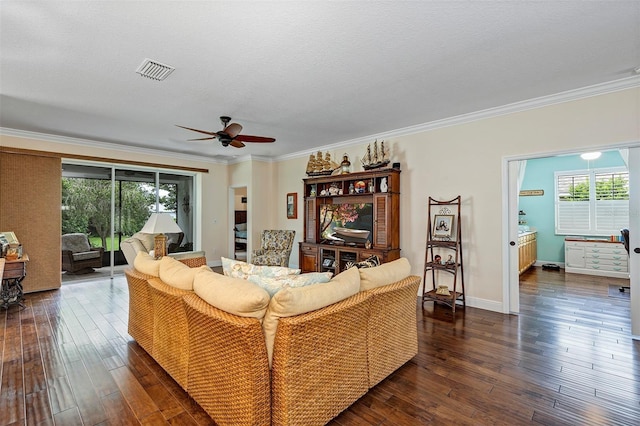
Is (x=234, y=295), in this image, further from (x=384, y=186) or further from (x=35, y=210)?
(x=35, y=210)

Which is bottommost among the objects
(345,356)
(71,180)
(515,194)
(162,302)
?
(345,356)

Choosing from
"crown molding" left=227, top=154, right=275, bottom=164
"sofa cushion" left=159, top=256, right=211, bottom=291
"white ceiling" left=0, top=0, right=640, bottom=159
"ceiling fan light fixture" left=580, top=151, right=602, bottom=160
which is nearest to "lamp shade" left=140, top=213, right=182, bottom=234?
"sofa cushion" left=159, top=256, right=211, bottom=291

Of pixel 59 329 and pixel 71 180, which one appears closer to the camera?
pixel 59 329

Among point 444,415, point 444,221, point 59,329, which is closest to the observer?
point 444,415

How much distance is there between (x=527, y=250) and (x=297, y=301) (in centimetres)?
652

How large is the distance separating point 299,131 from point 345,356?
373 centimetres

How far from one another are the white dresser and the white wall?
12.1 ft

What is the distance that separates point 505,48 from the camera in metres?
2.47

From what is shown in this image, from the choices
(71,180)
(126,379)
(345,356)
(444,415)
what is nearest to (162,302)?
(126,379)

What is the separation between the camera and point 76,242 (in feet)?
18.7

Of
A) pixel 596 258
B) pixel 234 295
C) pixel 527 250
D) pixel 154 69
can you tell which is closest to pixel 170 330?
pixel 234 295

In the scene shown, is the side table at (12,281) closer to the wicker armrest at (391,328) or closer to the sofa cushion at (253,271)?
the sofa cushion at (253,271)

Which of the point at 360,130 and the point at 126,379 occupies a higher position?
the point at 360,130

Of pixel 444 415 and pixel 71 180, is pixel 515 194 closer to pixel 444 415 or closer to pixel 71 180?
pixel 444 415
